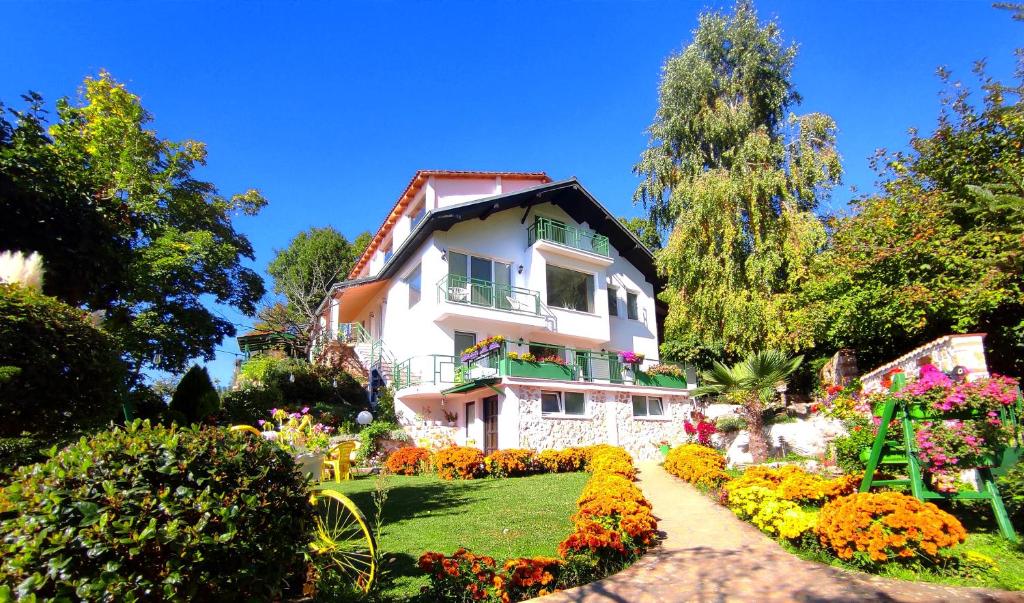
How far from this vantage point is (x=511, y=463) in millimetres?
13703

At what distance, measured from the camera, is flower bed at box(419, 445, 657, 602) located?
15.8 feet

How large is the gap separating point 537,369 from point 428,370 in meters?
4.35

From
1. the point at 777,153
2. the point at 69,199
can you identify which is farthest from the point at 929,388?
the point at 777,153

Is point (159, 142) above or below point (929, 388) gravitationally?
above

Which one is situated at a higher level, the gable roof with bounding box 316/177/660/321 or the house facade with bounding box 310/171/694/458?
the gable roof with bounding box 316/177/660/321

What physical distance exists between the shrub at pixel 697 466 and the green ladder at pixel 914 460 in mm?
4201

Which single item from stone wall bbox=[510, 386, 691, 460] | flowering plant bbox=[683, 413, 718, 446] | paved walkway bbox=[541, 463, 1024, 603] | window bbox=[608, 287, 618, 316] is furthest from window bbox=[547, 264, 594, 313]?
A: paved walkway bbox=[541, 463, 1024, 603]

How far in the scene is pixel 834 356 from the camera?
17.5 metres

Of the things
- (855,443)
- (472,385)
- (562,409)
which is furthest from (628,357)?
(855,443)

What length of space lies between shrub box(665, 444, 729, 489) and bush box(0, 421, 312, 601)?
9.84 m

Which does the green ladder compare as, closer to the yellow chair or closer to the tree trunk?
the tree trunk

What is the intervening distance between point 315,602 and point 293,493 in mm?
1396

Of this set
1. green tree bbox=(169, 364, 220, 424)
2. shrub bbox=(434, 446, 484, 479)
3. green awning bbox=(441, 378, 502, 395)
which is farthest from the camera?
green awning bbox=(441, 378, 502, 395)

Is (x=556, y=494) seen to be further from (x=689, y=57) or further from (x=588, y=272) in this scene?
(x=689, y=57)
